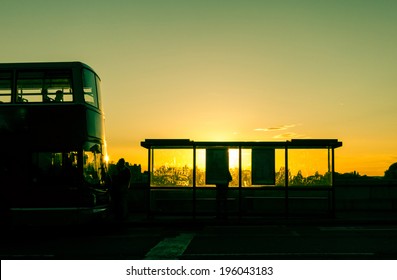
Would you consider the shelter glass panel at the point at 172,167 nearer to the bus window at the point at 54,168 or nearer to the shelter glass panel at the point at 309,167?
the shelter glass panel at the point at 309,167

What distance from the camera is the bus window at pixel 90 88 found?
16.7m

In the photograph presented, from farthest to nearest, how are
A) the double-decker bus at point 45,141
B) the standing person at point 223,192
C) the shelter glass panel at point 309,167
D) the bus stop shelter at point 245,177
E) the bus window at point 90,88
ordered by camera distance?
the shelter glass panel at point 309,167 → the bus stop shelter at point 245,177 → the standing person at point 223,192 → the bus window at point 90,88 → the double-decker bus at point 45,141

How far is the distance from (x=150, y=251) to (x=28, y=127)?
5967 millimetres

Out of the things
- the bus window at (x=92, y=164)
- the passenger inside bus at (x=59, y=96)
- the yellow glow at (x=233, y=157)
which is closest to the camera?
the passenger inside bus at (x=59, y=96)

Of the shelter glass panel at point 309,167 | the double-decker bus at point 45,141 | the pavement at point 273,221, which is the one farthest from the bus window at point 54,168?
the shelter glass panel at point 309,167

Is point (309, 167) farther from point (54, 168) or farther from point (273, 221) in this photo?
point (54, 168)

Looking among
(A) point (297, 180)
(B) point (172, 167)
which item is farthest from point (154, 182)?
(A) point (297, 180)

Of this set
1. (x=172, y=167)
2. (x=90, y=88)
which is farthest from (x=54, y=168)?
(x=172, y=167)

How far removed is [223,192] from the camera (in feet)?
67.2

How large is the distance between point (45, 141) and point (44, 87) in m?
1.42

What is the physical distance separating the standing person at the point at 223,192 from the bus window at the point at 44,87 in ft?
20.4

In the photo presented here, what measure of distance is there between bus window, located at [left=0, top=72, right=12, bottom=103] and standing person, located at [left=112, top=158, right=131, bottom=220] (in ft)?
13.8

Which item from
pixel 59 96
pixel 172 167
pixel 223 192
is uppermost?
pixel 59 96

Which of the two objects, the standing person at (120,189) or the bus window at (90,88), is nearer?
the bus window at (90,88)
